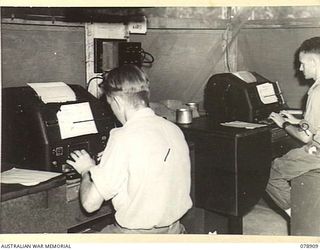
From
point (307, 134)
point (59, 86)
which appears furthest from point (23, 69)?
point (307, 134)

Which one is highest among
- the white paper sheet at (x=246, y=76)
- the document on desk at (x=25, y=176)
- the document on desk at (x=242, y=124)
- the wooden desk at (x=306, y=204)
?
the white paper sheet at (x=246, y=76)

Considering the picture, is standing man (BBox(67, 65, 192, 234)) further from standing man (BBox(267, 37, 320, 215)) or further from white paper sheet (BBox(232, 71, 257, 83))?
white paper sheet (BBox(232, 71, 257, 83))

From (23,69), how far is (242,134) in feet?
3.93

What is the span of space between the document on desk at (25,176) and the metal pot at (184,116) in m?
1.10

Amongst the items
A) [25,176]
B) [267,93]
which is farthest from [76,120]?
[267,93]

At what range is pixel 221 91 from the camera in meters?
3.07

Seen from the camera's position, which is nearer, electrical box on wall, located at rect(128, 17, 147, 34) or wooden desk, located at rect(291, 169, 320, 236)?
wooden desk, located at rect(291, 169, 320, 236)

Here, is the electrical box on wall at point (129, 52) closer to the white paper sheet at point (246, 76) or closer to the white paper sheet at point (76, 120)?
the white paper sheet at point (246, 76)

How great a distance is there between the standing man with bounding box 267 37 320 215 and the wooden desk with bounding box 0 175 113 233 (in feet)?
4.43

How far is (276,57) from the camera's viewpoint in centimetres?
342

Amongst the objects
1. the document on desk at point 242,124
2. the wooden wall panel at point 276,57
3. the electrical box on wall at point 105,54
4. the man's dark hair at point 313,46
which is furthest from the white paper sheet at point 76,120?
the wooden wall panel at point 276,57

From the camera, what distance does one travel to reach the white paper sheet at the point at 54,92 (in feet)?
6.99

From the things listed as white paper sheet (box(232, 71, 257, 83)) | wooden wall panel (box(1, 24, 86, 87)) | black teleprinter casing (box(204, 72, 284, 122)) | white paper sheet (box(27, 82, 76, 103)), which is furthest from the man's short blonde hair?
white paper sheet (box(232, 71, 257, 83))

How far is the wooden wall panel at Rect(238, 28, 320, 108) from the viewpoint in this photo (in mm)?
3369
